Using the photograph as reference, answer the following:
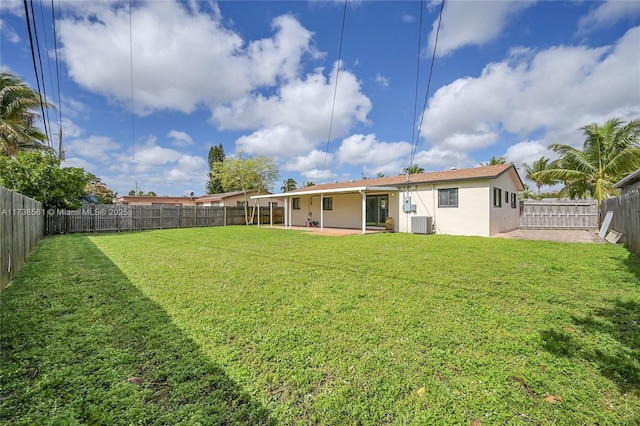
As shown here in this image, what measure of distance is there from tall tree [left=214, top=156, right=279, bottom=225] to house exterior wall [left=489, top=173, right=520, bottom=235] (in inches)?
754

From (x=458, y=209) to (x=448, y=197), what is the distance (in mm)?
764

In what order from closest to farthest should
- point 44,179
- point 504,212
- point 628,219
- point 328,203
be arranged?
point 628,219, point 44,179, point 504,212, point 328,203

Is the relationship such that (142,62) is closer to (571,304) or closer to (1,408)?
(1,408)

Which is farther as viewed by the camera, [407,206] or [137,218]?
[137,218]

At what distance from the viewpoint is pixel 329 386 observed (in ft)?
7.56

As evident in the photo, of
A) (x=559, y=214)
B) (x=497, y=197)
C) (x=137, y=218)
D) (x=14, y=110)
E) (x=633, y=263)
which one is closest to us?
(x=633, y=263)

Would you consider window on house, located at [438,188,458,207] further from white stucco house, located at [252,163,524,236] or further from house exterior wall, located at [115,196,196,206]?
house exterior wall, located at [115,196,196,206]

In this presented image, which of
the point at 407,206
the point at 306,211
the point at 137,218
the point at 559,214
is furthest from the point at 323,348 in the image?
the point at 559,214

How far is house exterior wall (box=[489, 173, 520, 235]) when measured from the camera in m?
12.8

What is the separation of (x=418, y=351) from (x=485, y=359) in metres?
0.61

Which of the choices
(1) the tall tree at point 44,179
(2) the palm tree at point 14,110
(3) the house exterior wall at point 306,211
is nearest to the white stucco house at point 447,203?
(3) the house exterior wall at point 306,211

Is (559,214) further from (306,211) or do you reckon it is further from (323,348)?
(323,348)

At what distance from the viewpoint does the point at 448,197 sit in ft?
45.1

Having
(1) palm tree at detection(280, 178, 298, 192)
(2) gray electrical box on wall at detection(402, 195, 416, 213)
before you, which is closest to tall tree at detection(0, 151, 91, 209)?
(2) gray electrical box on wall at detection(402, 195, 416, 213)
